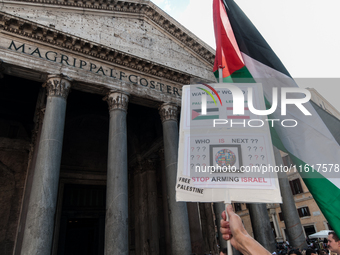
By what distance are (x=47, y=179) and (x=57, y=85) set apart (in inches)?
124

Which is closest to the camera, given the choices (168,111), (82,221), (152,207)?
(168,111)

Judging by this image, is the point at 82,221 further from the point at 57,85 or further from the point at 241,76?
the point at 241,76

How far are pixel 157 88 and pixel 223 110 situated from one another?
820 cm

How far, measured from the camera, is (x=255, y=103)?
2709 mm

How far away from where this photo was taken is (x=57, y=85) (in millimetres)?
8047

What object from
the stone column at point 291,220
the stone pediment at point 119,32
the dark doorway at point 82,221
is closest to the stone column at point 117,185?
the stone pediment at point 119,32

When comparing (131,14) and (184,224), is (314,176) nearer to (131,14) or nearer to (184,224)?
(184,224)

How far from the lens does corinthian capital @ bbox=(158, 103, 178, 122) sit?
1024cm

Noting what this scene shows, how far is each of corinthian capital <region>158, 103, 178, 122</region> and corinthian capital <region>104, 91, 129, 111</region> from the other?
1765 mm

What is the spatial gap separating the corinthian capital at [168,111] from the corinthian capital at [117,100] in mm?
1765

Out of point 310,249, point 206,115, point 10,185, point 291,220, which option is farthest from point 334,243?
point 10,185

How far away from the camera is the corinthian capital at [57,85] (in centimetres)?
794

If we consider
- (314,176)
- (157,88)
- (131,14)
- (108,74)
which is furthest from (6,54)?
(314,176)

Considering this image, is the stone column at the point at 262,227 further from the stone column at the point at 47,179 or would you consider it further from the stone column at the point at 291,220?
the stone column at the point at 47,179
